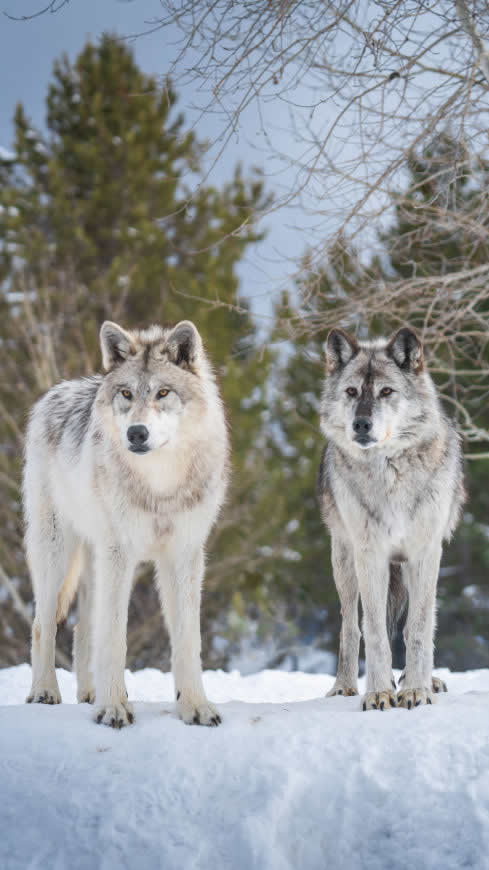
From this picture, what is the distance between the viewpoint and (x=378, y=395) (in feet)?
16.1

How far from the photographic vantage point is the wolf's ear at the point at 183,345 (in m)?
4.67

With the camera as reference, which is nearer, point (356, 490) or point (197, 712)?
point (197, 712)

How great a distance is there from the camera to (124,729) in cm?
417

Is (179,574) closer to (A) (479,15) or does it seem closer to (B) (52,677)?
(B) (52,677)

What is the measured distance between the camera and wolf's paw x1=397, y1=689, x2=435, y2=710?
15.0 feet

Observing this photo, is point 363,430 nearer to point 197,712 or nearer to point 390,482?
point 390,482

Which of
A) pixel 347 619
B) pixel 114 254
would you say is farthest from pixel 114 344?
pixel 114 254

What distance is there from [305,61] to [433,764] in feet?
15.6

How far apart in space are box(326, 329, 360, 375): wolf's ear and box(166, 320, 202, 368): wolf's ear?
3.13ft

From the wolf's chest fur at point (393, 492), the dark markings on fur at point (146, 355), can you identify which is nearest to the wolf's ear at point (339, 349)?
the wolf's chest fur at point (393, 492)

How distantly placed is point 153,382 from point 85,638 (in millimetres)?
1967

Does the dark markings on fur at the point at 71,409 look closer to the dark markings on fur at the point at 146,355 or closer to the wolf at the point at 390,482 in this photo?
the dark markings on fur at the point at 146,355

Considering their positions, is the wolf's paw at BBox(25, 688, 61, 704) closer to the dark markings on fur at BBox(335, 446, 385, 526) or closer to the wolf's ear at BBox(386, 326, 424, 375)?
the dark markings on fur at BBox(335, 446, 385, 526)

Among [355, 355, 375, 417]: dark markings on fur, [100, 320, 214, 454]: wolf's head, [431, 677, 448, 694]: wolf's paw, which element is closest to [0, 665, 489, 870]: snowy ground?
[431, 677, 448, 694]: wolf's paw
